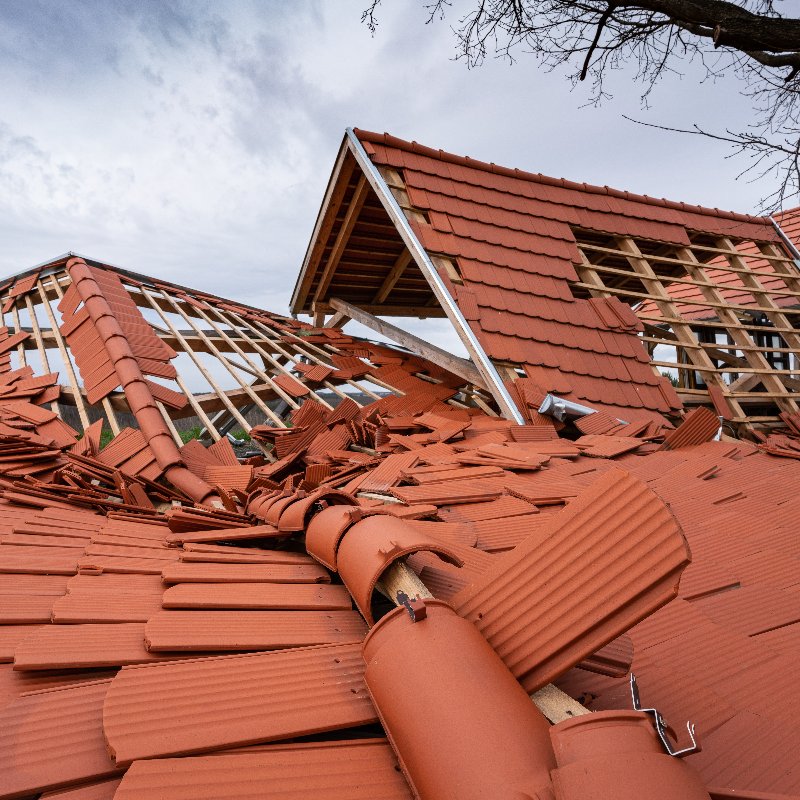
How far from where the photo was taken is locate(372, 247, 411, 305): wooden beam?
27.5 ft

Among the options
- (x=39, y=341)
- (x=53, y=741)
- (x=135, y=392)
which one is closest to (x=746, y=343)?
(x=135, y=392)

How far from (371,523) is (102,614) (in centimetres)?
76

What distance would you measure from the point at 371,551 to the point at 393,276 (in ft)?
25.5

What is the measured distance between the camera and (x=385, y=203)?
231 inches

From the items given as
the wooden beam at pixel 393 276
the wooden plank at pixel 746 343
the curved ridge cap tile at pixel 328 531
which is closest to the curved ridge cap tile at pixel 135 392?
the curved ridge cap tile at pixel 328 531

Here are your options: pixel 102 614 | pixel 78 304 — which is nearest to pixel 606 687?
pixel 102 614

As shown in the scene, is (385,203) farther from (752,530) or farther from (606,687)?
(606,687)

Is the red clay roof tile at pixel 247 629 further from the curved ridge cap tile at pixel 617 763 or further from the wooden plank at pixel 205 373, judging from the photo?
the wooden plank at pixel 205 373

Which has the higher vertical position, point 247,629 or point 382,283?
point 382,283

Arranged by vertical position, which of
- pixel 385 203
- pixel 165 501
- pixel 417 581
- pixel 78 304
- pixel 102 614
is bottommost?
pixel 417 581

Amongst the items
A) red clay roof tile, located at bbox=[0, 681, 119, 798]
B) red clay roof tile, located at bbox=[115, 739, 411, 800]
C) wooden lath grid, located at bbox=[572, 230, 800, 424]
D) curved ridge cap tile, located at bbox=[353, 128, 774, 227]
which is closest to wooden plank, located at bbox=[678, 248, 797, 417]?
wooden lath grid, located at bbox=[572, 230, 800, 424]

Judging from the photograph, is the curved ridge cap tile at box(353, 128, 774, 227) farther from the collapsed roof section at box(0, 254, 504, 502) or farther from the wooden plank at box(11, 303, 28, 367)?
the wooden plank at box(11, 303, 28, 367)

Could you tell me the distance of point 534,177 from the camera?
23.0 feet

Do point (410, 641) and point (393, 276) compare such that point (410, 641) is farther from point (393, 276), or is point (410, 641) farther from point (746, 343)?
point (393, 276)
